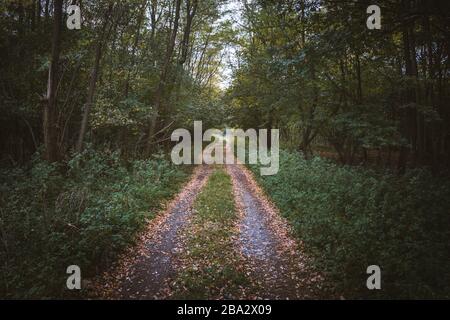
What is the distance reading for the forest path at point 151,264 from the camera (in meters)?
5.93

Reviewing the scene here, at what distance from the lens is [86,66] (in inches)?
568

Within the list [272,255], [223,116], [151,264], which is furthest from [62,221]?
[223,116]

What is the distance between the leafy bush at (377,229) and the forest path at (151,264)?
11.6 feet

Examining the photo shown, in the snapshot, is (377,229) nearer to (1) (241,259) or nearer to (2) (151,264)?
(1) (241,259)

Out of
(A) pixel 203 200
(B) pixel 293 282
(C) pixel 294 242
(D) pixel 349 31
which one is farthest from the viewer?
(A) pixel 203 200

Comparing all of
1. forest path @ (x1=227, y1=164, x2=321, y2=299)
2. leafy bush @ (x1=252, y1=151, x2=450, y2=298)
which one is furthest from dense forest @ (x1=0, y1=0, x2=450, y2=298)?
forest path @ (x1=227, y1=164, x2=321, y2=299)

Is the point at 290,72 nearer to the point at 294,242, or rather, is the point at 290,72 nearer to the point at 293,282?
the point at 294,242

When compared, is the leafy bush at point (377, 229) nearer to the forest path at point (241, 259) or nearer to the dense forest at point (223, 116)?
the dense forest at point (223, 116)

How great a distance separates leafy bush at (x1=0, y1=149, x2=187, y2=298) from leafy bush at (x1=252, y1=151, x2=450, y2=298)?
502 cm

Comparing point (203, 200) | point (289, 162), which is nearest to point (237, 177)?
point (289, 162)

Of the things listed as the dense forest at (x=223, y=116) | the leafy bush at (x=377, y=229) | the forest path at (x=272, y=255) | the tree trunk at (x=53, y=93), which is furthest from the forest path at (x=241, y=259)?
the tree trunk at (x=53, y=93)

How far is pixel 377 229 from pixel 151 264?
562 centimetres
